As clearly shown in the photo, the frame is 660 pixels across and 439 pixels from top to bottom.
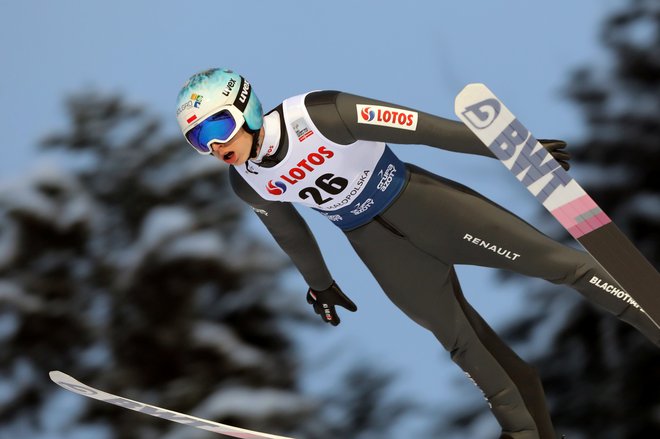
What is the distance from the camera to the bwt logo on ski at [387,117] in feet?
10.9

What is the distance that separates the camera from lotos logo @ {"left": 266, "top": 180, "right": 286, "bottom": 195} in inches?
140

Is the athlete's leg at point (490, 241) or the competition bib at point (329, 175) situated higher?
the competition bib at point (329, 175)

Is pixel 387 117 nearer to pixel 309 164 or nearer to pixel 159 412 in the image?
pixel 309 164

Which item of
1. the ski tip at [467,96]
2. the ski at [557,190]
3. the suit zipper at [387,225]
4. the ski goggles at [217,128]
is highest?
the ski goggles at [217,128]

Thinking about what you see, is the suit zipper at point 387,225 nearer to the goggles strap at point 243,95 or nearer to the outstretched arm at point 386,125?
the outstretched arm at point 386,125

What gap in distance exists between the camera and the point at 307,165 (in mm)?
3471

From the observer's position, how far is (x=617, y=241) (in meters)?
3.20

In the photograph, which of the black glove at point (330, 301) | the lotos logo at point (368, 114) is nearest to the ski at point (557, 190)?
the lotos logo at point (368, 114)

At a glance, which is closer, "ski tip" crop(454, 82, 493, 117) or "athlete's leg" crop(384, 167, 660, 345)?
"ski tip" crop(454, 82, 493, 117)

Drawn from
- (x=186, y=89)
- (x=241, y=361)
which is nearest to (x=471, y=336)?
(x=186, y=89)

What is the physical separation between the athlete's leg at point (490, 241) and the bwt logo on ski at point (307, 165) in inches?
11.6

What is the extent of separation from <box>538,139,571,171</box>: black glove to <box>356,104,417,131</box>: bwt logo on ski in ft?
1.22

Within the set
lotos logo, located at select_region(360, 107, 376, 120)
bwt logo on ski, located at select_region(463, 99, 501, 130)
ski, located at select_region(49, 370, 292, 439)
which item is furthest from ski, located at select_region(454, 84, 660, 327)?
ski, located at select_region(49, 370, 292, 439)

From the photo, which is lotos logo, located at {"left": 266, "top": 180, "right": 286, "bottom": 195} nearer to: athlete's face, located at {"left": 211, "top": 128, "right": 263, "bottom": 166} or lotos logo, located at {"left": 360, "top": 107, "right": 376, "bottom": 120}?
athlete's face, located at {"left": 211, "top": 128, "right": 263, "bottom": 166}
